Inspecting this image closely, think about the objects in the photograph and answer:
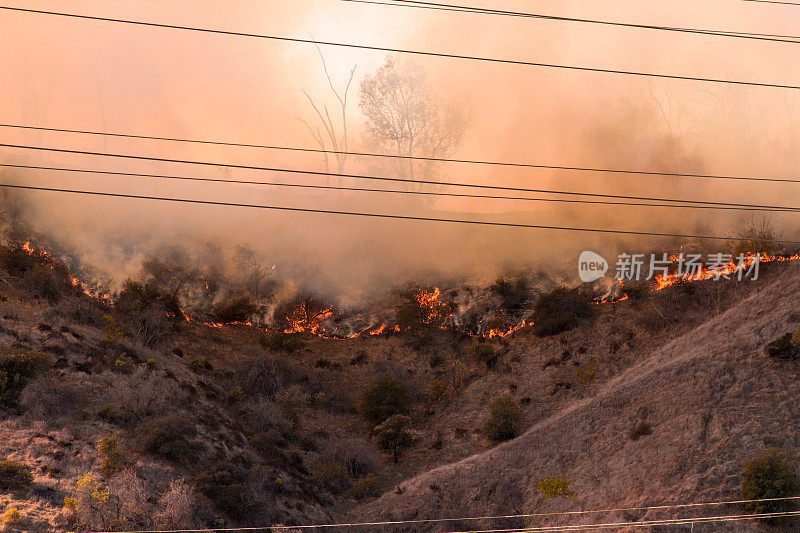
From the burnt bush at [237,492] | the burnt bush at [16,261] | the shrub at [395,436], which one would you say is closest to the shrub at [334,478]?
the shrub at [395,436]

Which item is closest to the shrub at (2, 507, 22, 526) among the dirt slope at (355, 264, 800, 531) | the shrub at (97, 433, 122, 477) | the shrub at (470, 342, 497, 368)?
the shrub at (97, 433, 122, 477)

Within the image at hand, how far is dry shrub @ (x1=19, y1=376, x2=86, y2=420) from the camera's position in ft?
106

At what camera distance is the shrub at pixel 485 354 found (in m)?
55.2

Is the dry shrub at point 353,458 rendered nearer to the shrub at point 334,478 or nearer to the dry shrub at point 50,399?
the shrub at point 334,478

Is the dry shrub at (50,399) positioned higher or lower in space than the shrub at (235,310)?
lower

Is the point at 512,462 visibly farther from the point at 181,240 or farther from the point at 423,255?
the point at 181,240

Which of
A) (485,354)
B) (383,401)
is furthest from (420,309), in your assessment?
(383,401)

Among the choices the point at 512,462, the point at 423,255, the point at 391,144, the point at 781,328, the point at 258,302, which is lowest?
the point at 512,462

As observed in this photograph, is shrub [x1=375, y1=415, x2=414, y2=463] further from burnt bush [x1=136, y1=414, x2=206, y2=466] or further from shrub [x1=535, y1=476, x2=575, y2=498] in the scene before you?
burnt bush [x1=136, y1=414, x2=206, y2=466]

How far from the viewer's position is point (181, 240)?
65.4 metres

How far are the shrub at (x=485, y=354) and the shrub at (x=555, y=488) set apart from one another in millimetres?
21191

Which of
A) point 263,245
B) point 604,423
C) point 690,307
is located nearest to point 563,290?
point 690,307

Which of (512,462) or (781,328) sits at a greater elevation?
(781,328)

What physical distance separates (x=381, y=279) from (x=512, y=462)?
33.9m
